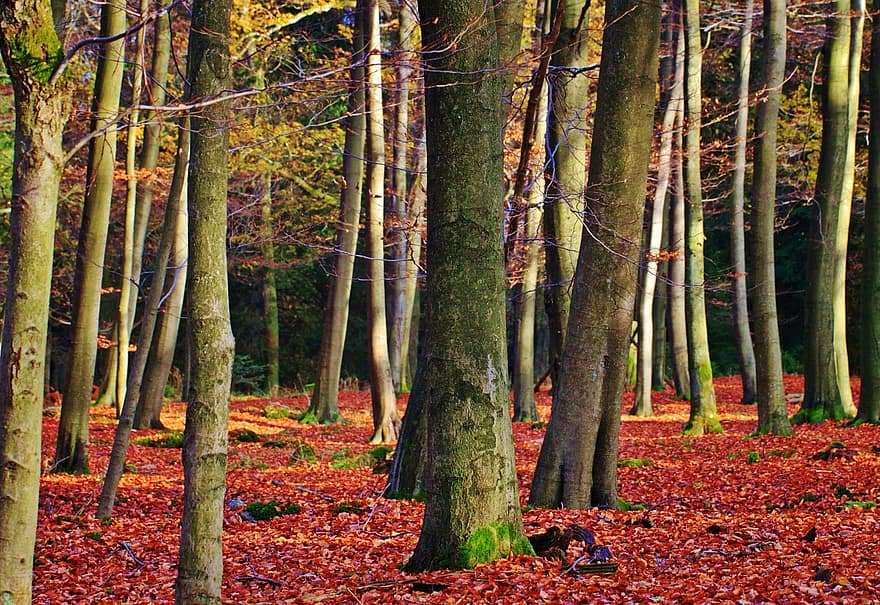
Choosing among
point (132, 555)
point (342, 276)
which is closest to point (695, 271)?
point (342, 276)

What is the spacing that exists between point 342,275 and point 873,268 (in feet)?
28.0

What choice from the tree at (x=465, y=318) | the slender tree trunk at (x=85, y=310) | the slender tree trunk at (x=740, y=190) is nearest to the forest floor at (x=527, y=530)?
the tree at (x=465, y=318)

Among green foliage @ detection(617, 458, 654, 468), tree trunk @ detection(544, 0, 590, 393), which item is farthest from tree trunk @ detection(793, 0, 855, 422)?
tree trunk @ detection(544, 0, 590, 393)

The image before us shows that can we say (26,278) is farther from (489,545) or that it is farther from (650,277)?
(650,277)

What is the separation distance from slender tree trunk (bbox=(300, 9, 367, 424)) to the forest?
85 millimetres

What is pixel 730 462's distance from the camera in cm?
1098

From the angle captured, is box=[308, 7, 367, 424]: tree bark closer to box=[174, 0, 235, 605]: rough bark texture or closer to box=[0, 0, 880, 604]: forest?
box=[0, 0, 880, 604]: forest

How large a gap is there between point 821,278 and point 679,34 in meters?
5.53

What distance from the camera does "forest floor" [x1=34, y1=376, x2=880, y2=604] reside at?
16.6 ft

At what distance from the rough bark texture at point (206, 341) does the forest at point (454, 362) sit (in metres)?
0.01

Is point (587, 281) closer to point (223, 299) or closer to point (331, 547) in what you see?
point (331, 547)

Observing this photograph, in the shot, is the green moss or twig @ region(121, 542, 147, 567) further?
twig @ region(121, 542, 147, 567)

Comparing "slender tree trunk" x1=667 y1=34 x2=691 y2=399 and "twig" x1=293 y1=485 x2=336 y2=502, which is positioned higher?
"slender tree trunk" x1=667 y1=34 x2=691 y2=399

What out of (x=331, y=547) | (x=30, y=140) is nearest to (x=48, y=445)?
(x=331, y=547)
